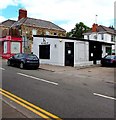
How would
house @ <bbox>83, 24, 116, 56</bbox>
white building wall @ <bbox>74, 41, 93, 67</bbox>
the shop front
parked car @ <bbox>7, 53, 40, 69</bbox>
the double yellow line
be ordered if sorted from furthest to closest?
house @ <bbox>83, 24, 116, 56</bbox>, the shop front, white building wall @ <bbox>74, 41, 93, 67</bbox>, parked car @ <bbox>7, 53, 40, 69</bbox>, the double yellow line

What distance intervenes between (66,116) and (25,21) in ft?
132

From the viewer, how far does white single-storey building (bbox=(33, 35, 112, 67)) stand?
80.8ft

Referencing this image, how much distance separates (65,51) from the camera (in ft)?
81.0

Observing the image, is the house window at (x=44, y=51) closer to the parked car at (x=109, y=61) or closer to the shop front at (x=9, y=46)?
the parked car at (x=109, y=61)

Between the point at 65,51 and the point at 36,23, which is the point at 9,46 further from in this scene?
the point at 65,51

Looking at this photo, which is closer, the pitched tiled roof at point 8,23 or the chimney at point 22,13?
the chimney at point 22,13

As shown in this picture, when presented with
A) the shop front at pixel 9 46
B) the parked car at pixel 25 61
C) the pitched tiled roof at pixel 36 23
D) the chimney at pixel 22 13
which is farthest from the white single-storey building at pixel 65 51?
the chimney at pixel 22 13

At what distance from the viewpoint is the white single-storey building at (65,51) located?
24625 millimetres

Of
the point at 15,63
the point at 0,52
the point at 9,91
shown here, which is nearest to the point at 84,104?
the point at 9,91

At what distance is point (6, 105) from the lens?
722 centimetres

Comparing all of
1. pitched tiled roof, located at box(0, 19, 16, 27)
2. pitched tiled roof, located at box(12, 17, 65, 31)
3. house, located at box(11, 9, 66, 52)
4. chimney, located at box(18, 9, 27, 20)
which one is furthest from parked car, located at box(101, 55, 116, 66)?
pitched tiled roof, located at box(0, 19, 16, 27)

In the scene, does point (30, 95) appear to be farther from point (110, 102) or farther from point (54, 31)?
point (54, 31)

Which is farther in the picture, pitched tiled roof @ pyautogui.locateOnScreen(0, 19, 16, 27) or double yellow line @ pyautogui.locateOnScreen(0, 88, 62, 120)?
pitched tiled roof @ pyautogui.locateOnScreen(0, 19, 16, 27)

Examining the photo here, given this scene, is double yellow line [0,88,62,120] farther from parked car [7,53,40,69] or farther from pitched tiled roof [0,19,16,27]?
pitched tiled roof [0,19,16,27]
